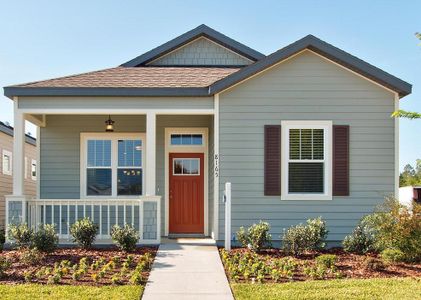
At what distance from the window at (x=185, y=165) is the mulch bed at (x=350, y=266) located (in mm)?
2894

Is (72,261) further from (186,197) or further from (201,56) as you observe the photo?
(201,56)

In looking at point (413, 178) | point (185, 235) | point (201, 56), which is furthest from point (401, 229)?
point (413, 178)

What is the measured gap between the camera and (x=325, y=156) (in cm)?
1092

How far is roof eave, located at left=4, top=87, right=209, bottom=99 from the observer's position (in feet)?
35.2

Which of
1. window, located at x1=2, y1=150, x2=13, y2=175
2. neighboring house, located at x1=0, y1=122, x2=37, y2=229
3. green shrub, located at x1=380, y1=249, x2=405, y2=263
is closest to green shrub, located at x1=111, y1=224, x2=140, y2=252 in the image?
green shrub, located at x1=380, y1=249, x2=405, y2=263

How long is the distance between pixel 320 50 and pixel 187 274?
553cm

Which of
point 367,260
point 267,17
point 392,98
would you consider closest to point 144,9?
point 267,17

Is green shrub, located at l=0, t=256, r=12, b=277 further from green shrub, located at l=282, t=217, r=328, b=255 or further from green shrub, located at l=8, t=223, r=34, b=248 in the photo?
green shrub, located at l=282, t=217, r=328, b=255

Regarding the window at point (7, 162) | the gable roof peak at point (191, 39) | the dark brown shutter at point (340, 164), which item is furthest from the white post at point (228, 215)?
the window at point (7, 162)

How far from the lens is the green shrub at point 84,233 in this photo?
10.1 m

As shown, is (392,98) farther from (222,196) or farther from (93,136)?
(93,136)

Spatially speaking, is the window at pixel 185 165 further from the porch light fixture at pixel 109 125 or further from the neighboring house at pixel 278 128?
the porch light fixture at pixel 109 125

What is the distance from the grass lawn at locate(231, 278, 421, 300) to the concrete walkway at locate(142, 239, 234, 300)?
34cm

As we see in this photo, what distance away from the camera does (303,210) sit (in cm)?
1094
